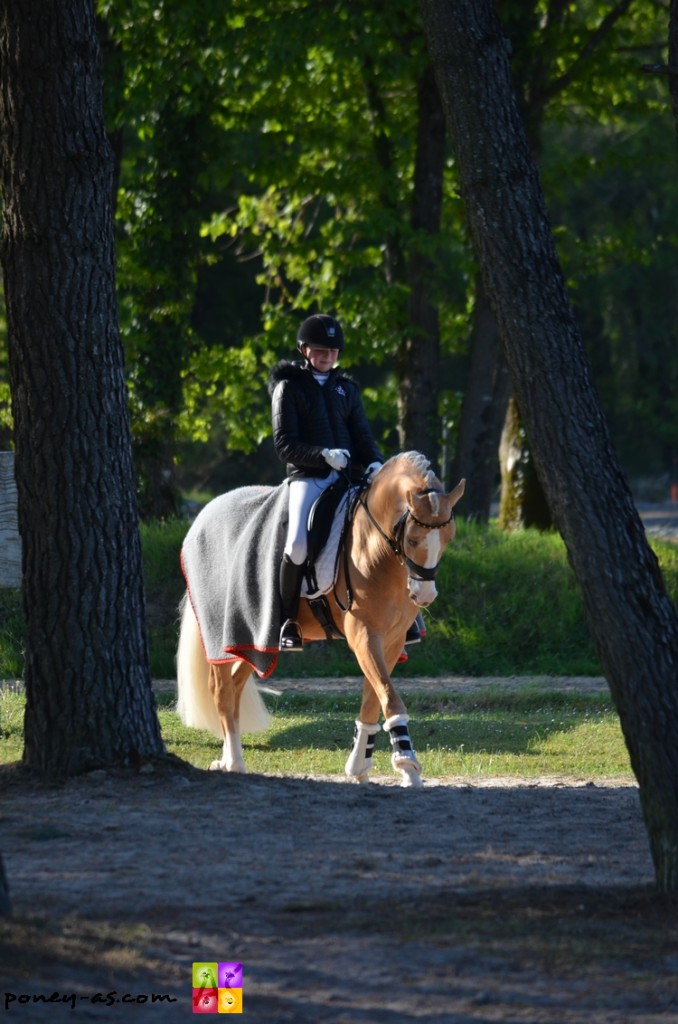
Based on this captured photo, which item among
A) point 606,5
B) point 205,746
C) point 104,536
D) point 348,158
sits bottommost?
point 205,746

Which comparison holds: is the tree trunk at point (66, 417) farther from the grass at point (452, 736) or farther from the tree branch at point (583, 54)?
the tree branch at point (583, 54)

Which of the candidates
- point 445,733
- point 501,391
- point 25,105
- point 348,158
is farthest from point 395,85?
point 25,105

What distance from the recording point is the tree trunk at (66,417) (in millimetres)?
8164

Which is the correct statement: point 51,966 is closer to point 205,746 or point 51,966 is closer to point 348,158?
point 205,746

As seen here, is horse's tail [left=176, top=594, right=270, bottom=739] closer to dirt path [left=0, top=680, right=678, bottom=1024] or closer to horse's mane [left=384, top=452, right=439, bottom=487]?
horse's mane [left=384, top=452, right=439, bottom=487]

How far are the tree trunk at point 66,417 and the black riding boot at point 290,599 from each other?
87.5 inches

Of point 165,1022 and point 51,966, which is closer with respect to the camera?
point 165,1022

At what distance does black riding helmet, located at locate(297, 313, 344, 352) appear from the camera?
10.5 metres

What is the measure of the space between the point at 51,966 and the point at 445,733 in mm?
7999

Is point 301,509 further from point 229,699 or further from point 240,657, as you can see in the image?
point 229,699

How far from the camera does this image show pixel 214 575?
36.7 feet

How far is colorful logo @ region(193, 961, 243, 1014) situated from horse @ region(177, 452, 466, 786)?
14.3ft

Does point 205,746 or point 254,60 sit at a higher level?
point 254,60

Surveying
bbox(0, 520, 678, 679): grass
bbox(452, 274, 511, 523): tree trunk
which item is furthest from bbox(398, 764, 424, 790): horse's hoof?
bbox(452, 274, 511, 523): tree trunk
